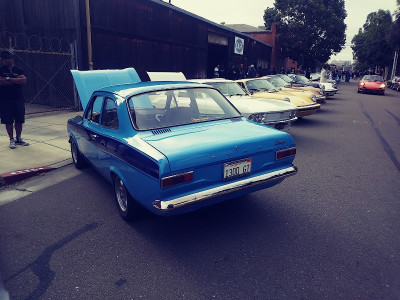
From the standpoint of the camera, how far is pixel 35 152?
6375 mm

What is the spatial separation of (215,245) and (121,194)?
4.31 ft

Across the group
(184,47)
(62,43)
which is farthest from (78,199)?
(184,47)

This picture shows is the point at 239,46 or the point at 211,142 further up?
the point at 239,46

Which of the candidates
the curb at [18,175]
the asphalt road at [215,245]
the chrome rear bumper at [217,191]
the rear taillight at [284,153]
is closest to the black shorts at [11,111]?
the curb at [18,175]

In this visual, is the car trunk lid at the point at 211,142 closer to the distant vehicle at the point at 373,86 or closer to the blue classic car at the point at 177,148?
the blue classic car at the point at 177,148

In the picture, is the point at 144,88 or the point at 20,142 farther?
the point at 20,142

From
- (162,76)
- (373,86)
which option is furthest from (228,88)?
(373,86)

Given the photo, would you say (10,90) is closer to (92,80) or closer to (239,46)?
(92,80)

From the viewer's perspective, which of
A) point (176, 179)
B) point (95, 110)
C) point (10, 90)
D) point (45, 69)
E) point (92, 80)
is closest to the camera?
point (176, 179)

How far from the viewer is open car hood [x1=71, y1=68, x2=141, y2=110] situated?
626cm

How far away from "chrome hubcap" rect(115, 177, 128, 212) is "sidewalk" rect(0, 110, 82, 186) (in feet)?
7.66

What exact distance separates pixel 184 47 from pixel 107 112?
1516 centimetres

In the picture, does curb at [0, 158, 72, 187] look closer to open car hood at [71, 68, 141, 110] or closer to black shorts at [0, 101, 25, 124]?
open car hood at [71, 68, 141, 110]

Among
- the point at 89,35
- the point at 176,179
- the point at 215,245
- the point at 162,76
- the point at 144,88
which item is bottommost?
the point at 215,245
